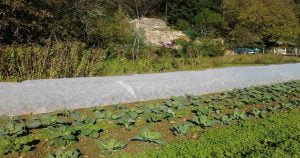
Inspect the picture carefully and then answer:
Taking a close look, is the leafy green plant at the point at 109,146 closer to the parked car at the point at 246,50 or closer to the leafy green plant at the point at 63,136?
the leafy green plant at the point at 63,136

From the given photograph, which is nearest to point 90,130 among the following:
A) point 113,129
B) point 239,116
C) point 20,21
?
point 113,129

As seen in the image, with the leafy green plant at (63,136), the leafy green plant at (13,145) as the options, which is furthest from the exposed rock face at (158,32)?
the leafy green plant at (13,145)

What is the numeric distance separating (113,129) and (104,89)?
3567 mm

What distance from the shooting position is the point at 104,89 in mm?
10469

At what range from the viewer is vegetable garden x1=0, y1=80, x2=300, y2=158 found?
5.70m

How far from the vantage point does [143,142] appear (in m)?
6.18

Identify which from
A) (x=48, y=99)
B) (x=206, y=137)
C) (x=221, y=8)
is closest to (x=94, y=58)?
(x=48, y=99)

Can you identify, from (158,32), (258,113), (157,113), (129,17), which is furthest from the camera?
(158,32)

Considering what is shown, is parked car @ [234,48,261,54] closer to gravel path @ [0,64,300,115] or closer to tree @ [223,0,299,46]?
tree @ [223,0,299,46]

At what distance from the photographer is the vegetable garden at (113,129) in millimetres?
5695

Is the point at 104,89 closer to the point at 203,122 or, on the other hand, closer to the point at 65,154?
the point at 203,122

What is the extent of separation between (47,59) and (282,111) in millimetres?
7058

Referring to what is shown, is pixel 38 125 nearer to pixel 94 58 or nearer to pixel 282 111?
pixel 282 111

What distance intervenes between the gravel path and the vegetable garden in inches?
27.8
